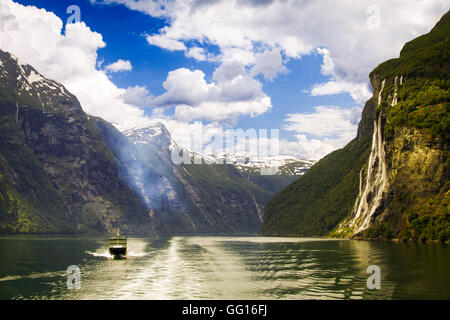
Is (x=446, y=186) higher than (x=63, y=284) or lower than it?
higher

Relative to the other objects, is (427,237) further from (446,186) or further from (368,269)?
(368,269)

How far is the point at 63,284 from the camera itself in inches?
2990

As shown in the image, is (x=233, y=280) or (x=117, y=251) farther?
(x=117, y=251)

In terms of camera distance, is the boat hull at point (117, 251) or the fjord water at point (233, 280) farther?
the boat hull at point (117, 251)

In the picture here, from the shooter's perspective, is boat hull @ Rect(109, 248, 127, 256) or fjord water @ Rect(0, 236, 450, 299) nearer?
fjord water @ Rect(0, 236, 450, 299)

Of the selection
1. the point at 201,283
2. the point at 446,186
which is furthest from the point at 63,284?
the point at 446,186

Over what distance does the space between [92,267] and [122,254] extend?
30235mm

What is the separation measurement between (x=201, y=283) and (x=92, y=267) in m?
36.2
